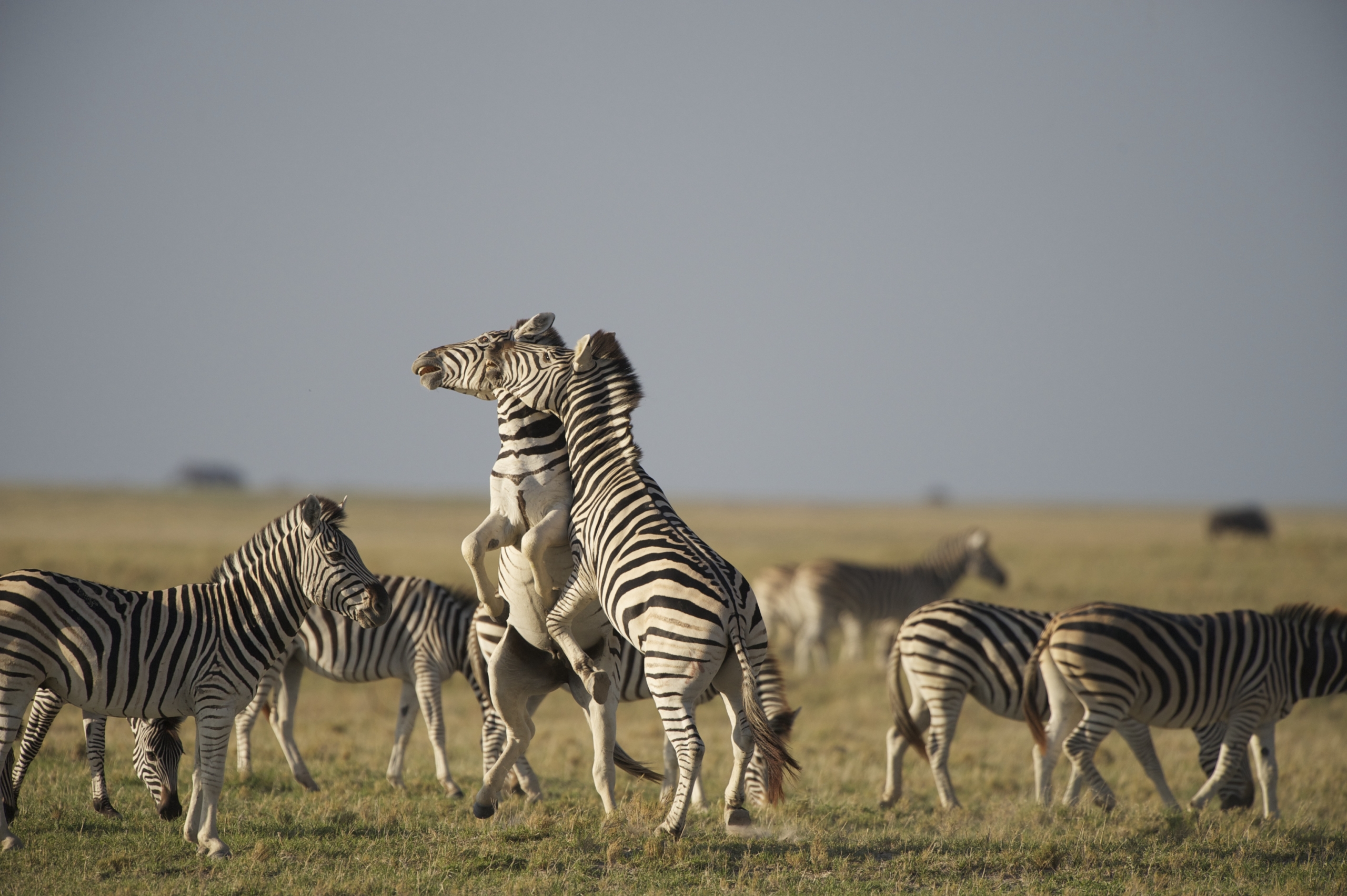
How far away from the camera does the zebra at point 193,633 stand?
5.98 m

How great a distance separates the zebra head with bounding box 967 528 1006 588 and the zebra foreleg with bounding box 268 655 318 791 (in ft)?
51.3

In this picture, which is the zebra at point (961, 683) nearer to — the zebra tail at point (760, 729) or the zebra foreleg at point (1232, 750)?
the zebra foreleg at point (1232, 750)

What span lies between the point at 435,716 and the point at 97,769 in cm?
272

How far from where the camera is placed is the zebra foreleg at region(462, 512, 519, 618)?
651cm

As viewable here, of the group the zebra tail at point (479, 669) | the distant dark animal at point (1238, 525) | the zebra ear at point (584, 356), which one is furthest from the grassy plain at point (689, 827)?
the distant dark animal at point (1238, 525)

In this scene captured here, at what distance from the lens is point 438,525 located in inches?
2275

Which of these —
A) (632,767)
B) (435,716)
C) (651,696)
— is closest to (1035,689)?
(651,696)

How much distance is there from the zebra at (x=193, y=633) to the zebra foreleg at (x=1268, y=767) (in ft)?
23.8

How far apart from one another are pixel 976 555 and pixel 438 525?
40903mm

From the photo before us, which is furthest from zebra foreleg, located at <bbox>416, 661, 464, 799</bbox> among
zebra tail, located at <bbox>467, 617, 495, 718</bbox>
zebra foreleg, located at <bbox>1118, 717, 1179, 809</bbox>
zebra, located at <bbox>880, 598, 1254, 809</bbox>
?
zebra foreleg, located at <bbox>1118, 717, 1179, 809</bbox>

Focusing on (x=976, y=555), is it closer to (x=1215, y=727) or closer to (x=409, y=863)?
(x=1215, y=727)

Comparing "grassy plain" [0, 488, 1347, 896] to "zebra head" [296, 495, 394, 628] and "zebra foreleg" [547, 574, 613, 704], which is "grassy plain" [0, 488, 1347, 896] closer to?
"zebra foreleg" [547, 574, 613, 704]

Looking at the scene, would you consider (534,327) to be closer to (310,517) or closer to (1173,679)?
(310,517)

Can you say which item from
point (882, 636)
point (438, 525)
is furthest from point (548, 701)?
point (438, 525)
